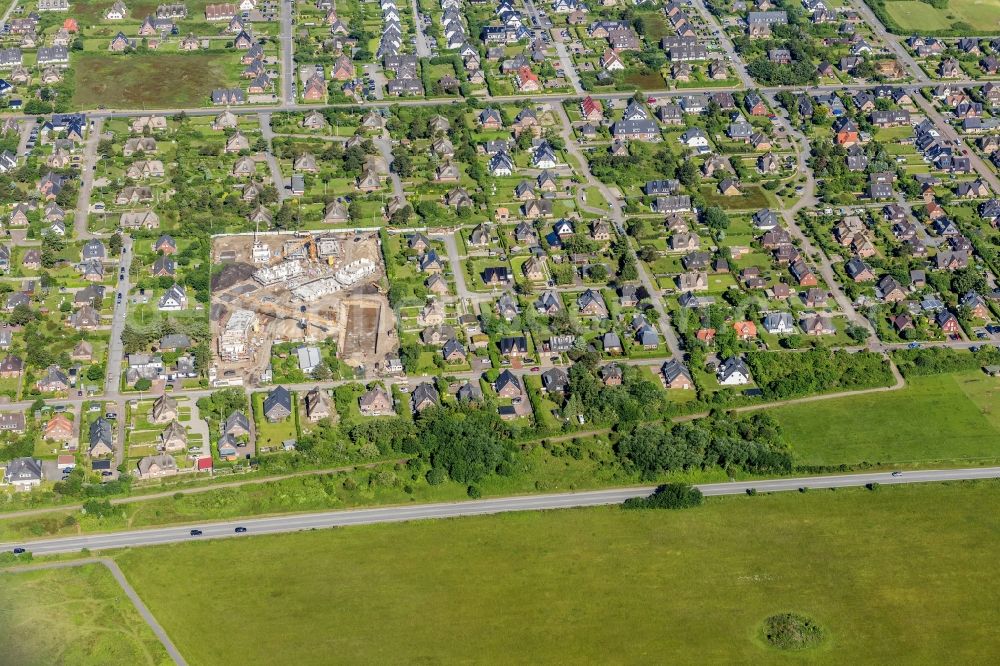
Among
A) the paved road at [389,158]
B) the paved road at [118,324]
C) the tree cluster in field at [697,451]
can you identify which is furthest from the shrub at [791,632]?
the paved road at [389,158]

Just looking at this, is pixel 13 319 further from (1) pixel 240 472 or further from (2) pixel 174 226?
(1) pixel 240 472

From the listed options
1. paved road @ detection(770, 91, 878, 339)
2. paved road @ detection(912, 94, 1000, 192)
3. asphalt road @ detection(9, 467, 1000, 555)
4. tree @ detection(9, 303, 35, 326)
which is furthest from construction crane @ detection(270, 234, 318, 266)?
paved road @ detection(912, 94, 1000, 192)

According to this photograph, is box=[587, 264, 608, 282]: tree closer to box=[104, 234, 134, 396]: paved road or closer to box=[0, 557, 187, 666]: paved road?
box=[104, 234, 134, 396]: paved road

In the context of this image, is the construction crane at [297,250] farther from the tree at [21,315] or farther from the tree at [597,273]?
the tree at [597,273]

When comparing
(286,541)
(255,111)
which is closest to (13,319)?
(286,541)

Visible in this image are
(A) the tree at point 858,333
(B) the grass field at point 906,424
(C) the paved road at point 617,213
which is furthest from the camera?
(C) the paved road at point 617,213

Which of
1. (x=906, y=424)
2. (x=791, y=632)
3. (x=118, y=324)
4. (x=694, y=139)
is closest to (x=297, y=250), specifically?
(x=118, y=324)
